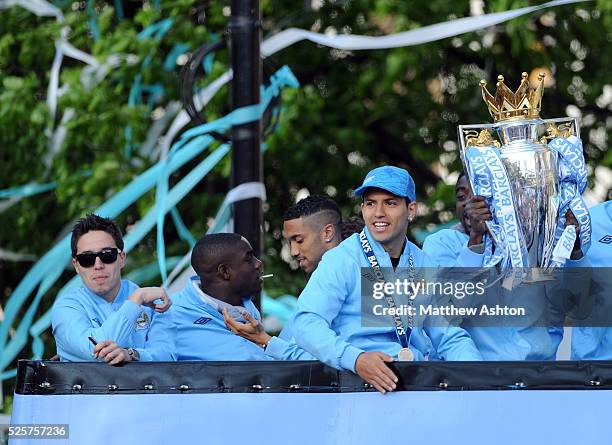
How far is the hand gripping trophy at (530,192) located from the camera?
4.08m

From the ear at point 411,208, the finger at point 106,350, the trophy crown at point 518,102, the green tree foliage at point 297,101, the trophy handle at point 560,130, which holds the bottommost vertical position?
the finger at point 106,350

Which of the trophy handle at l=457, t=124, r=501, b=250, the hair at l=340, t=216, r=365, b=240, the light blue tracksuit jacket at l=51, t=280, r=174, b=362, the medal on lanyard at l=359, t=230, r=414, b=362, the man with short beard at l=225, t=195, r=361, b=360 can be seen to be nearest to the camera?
the medal on lanyard at l=359, t=230, r=414, b=362

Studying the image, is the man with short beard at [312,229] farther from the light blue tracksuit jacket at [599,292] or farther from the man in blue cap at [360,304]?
the light blue tracksuit jacket at [599,292]

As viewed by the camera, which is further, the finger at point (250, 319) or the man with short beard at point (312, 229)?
the man with short beard at point (312, 229)

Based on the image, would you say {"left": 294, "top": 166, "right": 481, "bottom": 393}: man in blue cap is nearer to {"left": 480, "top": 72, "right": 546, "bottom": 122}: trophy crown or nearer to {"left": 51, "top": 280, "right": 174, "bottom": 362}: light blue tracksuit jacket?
{"left": 480, "top": 72, "right": 546, "bottom": 122}: trophy crown

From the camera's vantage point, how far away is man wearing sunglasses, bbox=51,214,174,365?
435 cm

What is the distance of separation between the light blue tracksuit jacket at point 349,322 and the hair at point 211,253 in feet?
2.35

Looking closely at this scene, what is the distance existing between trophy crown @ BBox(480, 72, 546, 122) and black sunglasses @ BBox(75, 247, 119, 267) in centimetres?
139

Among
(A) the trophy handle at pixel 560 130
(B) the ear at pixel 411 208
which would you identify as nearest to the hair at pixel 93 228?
(B) the ear at pixel 411 208

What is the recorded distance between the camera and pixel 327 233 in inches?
205

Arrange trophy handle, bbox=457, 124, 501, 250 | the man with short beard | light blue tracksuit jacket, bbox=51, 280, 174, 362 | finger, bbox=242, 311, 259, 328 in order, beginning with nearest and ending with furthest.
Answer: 1. trophy handle, bbox=457, 124, 501, 250
2. light blue tracksuit jacket, bbox=51, 280, 174, 362
3. finger, bbox=242, 311, 259, 328
4. the man with short beard

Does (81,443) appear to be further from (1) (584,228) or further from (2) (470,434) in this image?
(1) (584,228)

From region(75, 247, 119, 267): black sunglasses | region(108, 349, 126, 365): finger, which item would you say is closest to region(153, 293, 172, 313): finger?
region(75, 247, 119, 267): black sunglasses

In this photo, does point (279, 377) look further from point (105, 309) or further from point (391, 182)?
point (105, 309)
